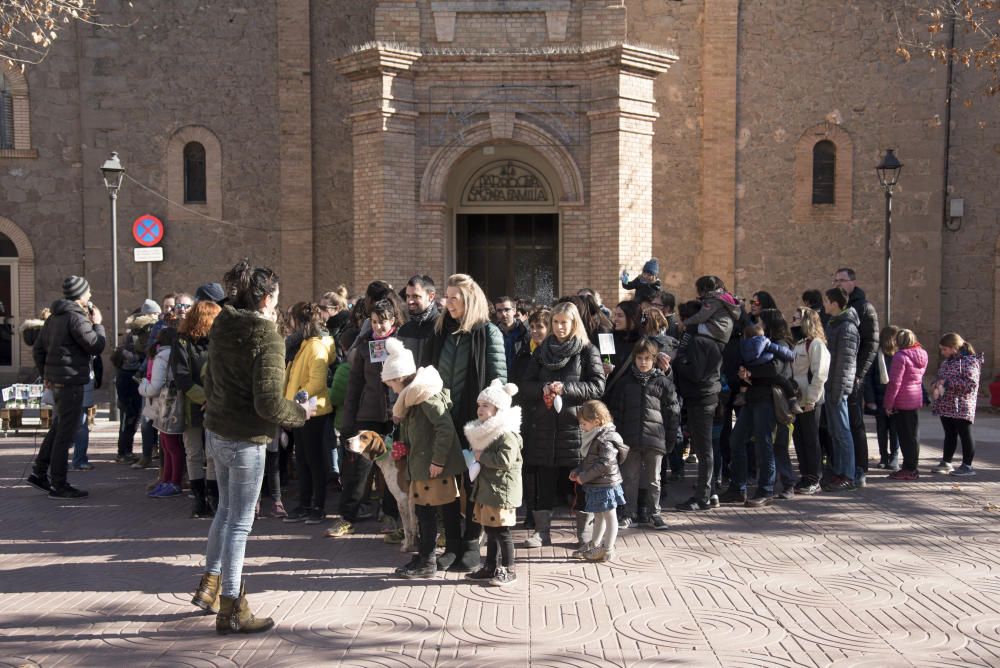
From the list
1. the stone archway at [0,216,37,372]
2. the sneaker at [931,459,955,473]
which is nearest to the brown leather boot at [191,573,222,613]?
the sneaker at [931,459,955,473]

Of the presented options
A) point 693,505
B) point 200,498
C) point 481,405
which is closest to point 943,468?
point 693,505

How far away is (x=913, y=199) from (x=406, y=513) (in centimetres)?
1591

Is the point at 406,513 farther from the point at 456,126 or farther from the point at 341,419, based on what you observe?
the point at 456,126

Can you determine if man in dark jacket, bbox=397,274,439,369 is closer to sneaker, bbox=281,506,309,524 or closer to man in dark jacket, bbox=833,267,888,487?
sneaker, bbox=281,506,309,524

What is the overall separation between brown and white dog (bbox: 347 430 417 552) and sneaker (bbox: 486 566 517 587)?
2.69ft

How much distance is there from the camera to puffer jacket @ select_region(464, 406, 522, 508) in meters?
6.43

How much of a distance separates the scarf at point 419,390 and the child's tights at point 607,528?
1.62 m

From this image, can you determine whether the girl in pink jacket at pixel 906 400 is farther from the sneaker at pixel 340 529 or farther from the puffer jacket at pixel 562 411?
the sneaker at pixel 340 529

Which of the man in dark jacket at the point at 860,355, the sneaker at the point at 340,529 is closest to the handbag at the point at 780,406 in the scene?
the man in dark jacket at the point at 860,355

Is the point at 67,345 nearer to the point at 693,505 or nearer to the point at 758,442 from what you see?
the point at 693,505

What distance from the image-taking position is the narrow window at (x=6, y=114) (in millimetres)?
20125

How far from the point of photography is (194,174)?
67.7 feet

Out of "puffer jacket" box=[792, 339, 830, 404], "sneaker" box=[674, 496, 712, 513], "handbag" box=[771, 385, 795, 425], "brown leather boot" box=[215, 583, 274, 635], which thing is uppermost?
"puffer jacket" box=[792, 339, 830, 404]

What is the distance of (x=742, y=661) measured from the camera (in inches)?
197
